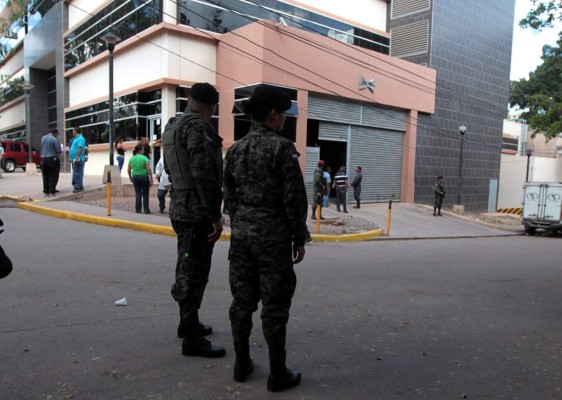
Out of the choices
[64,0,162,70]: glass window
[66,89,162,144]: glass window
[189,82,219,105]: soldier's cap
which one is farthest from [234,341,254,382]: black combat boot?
[64,0,162,70]: glass window

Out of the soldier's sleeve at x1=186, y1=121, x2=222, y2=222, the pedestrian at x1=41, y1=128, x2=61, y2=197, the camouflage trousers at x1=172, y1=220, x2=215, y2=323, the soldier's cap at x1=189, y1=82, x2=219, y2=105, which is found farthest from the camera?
the pedestrian at x1=41, y1=128, x2=61, y2=197

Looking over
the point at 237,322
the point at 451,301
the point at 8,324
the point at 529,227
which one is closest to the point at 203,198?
the point at 237,322

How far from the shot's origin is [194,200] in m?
3.42

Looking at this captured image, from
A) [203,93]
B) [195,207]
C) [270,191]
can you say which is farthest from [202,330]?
[203,93]

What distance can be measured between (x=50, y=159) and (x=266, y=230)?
1161 centimetres

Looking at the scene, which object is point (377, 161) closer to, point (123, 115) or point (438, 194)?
point (438, 194)

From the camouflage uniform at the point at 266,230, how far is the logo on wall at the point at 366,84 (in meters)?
18.7

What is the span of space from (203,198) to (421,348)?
2.27 meters

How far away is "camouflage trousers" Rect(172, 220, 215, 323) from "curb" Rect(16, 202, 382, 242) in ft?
20.5

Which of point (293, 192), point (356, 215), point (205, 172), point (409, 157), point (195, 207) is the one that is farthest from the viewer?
point (409, 157)

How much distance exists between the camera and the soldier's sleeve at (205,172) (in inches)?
129

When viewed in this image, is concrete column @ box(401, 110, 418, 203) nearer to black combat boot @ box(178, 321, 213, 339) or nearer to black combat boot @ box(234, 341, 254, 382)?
black combat boot @ box(178, 321, 213, 339)

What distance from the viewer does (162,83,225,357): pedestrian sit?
10.8 ft

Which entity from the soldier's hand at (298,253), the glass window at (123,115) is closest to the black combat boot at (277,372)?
the soldier's hand at (298,253)
